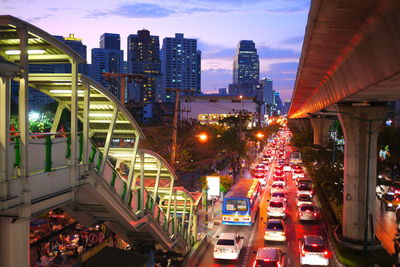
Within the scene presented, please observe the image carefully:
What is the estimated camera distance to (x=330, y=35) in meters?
12.6

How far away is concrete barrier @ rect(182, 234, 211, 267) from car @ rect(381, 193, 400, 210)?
1645cm

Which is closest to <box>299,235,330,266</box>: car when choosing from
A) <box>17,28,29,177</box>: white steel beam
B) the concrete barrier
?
the concrete barrier

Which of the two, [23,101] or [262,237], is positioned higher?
[23,101]

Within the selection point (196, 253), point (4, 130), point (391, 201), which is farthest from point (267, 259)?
point (391, 201)

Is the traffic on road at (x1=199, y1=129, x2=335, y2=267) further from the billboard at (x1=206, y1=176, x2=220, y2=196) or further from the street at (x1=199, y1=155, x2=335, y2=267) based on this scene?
the billboard at (x1=206, y1=176, x2=220, y2=196)

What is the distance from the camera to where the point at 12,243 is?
6.73 meters

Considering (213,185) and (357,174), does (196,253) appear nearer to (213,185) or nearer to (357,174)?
(357,174)

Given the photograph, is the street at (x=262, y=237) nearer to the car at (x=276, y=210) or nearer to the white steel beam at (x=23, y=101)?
the car at (x=276, y=210)

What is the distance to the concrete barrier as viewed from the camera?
19797mm

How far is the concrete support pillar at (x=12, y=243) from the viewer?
22.1 feet

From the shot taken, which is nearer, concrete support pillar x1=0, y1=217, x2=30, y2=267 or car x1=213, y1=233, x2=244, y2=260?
concrete support pillar x1=0, y1=217, x2=30, y2=267

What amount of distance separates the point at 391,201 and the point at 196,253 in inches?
767

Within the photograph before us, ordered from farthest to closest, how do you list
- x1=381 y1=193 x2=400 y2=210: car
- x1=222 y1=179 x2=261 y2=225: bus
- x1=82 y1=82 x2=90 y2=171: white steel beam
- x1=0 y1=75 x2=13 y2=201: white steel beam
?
1. x1=381 y1=193 x2=400 y2=210: car
2. x1=222 y1=179 x2=261 y2=225: bus
3. x1=82 y1=82 x2=90 y2=171: white steel beam
4. x1=0 y1=75 x2=13 y2=201: white steel beam

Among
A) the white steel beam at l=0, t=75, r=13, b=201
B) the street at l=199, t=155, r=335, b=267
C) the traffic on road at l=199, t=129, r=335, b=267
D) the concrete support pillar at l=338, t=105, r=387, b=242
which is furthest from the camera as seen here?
the concrete support pillar at l=338, t=105, r=387, b=242
